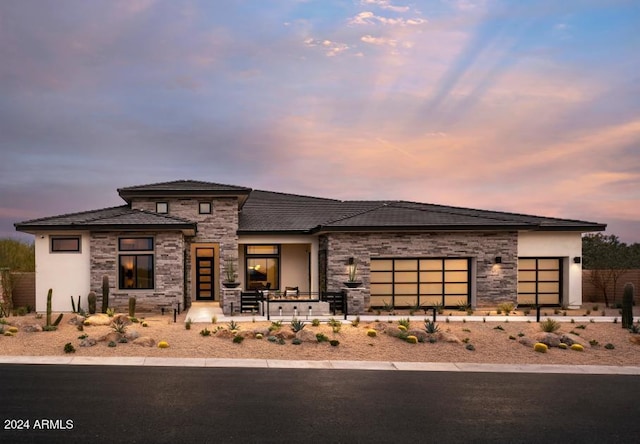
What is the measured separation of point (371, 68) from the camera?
78.5 feet

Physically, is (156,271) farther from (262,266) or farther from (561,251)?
(561,251)

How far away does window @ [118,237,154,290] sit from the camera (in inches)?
938

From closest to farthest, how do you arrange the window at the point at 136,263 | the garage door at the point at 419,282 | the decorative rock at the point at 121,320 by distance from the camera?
1. the decorative rock at the point at 121,320
2. the window at the point at 136,263
3. the garage door at the point at 419,282

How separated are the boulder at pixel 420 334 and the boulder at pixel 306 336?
3.16 metres

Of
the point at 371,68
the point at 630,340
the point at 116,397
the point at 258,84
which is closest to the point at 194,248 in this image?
the point at 258,84

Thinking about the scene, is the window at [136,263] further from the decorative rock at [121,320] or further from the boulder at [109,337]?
the boulder at [109,337]

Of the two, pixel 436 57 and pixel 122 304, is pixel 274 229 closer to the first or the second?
pixel 122 304

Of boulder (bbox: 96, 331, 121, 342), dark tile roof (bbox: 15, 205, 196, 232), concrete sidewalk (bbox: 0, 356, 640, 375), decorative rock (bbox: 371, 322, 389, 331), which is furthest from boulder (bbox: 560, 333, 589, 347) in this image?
dark tile roof (bbox: 15, 205, 196, 232)

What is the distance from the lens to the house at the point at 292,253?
23703mm

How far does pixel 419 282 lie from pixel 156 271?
1275cm

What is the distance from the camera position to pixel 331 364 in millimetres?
13891

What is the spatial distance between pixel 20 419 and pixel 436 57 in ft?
67.3

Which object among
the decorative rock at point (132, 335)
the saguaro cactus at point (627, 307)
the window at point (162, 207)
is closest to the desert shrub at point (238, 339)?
the decorative rock at point (132, 335)

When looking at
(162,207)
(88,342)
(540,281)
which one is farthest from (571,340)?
(162,207)
